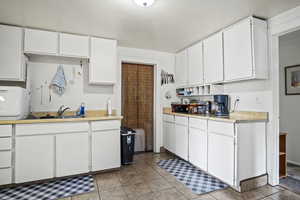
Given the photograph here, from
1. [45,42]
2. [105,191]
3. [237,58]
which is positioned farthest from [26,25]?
[237,58]

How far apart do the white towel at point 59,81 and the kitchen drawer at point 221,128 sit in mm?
2599

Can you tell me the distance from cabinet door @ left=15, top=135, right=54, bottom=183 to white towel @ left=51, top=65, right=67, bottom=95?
96 cm

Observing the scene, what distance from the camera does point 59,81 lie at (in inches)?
115

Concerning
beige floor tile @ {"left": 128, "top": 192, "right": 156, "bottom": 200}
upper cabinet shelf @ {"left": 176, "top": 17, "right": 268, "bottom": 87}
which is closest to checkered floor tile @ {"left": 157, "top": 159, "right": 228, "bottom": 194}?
beige floor tile @ {"left": 128, "top": 192, "right": 156, "bottom": 200}

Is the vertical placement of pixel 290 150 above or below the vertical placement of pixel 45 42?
below

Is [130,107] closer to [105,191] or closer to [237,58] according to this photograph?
[105,191]

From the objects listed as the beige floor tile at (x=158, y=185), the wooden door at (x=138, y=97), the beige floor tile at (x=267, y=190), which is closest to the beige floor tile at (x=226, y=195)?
the beige floor tile at (x=267, y=190)

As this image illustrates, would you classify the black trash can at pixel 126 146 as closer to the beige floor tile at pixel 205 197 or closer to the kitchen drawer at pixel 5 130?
the beige floor tile at pixel 205 197

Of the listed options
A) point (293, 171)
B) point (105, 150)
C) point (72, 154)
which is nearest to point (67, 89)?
point (72, 154)

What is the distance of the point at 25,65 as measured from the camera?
2707mm

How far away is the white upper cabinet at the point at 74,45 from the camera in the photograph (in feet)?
9.12

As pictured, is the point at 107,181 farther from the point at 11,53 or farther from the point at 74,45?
the point at 11,53

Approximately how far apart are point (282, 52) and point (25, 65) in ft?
15.5

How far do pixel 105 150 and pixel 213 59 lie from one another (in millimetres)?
2398
